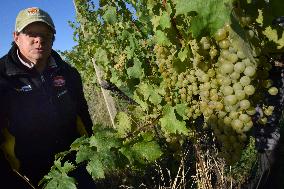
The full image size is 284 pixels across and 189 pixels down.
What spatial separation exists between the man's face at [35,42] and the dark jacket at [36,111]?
0.36 feet

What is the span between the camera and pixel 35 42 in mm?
3619

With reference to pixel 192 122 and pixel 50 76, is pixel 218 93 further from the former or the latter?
pixel 50 76

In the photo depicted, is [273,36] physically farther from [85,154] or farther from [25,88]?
[25,88]

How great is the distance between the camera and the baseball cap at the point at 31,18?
12.0 ft

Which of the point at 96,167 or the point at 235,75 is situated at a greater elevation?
the point at 235,75

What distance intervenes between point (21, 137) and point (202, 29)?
8.58ft

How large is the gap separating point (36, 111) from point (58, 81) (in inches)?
15.2

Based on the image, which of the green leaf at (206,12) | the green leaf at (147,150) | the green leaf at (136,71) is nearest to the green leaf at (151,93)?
the green leaf at (147,150)

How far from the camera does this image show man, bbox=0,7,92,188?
3.54m

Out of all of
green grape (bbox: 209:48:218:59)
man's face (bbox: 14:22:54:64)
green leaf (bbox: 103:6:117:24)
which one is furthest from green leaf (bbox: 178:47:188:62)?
green leaf (bbox: 103:6:117:24)

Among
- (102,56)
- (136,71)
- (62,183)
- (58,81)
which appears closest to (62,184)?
(62,183)

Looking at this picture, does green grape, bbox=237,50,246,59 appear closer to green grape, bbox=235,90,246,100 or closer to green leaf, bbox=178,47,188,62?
green grape, bbox=235,90,246,100

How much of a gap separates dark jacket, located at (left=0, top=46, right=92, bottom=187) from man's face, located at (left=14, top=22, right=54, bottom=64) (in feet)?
0.36

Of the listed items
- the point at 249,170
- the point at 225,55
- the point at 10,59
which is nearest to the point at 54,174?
the point at 225,55
